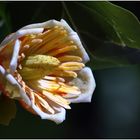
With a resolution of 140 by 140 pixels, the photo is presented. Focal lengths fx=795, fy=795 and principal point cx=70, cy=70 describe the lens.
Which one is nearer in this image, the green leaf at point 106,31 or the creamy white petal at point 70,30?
the creamy white petal at point 70,30

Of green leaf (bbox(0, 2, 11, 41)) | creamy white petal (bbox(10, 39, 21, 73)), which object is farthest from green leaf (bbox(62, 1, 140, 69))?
creamy white petal (bbox(10, 39, 21, 73))

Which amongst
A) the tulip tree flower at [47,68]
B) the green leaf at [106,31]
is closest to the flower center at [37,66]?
the tulip tree flower at [47,68]

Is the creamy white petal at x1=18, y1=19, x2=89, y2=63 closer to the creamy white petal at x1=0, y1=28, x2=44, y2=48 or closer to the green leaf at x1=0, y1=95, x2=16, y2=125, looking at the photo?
the creamy white petal at x1=0, y1=28, x2=44, y2=48

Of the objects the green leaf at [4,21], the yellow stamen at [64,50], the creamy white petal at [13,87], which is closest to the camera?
the creamy white petal at [13,87]

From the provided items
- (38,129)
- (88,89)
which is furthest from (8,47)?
(38,129)

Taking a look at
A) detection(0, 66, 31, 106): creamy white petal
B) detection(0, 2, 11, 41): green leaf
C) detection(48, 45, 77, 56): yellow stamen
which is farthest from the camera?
detection(0, 2, 11, 41): green leaf

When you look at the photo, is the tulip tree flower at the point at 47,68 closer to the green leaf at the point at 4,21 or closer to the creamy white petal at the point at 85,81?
the creamy white petal at the point at 85,81

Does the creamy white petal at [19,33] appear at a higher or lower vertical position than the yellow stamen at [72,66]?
higher

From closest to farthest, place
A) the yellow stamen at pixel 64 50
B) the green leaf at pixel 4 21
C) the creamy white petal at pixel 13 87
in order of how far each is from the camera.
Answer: the creamy white petal at pixel 13 87 → the yellow stamen at pixel 64 50 → the green leaf at pixel 4 21

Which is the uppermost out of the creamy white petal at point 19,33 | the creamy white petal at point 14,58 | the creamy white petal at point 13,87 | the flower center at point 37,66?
the creamy white petal at point 19,33
